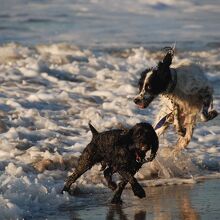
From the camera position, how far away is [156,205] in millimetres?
8547

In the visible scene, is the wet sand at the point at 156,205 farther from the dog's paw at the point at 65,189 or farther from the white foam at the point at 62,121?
the white foam at the point at 62,121

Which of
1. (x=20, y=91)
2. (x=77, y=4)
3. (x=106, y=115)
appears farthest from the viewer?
(x=77, y=4)

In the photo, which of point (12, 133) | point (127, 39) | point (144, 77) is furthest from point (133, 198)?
point (127, 39)

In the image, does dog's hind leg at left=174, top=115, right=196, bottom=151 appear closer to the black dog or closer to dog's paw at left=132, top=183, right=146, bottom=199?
the black dog

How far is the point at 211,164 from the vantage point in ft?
35.1

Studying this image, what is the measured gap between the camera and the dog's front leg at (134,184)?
8234 mm

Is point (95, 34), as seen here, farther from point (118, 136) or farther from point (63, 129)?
point (118, 136)

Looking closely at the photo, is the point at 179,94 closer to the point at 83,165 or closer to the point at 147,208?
the point at 83,165

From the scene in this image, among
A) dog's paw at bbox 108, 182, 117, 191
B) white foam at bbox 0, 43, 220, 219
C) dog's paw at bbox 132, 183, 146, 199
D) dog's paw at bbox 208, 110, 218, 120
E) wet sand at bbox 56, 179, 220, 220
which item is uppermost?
dog's paw at bbox 208, 110, 218, 120

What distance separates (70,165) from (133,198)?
1629 mm

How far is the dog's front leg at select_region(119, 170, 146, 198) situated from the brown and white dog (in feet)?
4.87

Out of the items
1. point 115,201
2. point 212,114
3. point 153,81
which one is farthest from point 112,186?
point 212,114

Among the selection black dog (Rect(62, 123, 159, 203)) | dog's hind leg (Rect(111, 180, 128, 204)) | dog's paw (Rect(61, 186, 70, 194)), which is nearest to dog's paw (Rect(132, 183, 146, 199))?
black dog (Rect(62, 123, 159, 203))

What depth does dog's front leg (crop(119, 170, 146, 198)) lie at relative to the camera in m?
8.23
